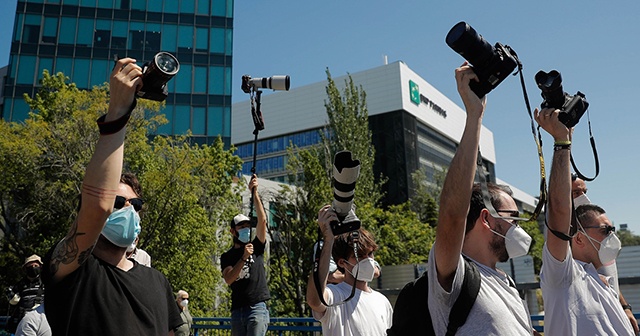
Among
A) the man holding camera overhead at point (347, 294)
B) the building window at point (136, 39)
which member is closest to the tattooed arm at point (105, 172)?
the man holding camera overhead at point (347, 294)

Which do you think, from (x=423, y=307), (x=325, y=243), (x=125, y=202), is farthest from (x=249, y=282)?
(x=423, y=307)

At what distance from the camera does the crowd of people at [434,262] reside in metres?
2.05

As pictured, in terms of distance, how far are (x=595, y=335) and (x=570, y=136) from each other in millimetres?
1220

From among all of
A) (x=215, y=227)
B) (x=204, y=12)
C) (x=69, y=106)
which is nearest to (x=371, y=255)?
(x=215, y=227)

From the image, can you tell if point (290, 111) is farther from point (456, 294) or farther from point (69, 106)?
point (456, 294)

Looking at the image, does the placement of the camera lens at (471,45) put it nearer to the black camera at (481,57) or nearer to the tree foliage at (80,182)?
the black camera at (481,57)

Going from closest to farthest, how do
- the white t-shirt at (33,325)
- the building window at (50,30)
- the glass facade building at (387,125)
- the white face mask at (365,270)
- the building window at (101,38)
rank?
1. the white face mask at (365,270)
2. the white t-shirt at (33,325)
3. the building window at (50,30)
4. the building window at (101,38)
5. the glass facade building at (387,125)

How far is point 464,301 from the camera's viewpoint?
2.19 m

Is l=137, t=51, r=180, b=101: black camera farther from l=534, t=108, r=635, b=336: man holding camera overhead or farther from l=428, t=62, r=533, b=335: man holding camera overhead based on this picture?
l=534, t=108, r=635, b=336: man holding camera overhead

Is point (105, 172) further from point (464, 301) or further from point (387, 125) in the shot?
point (387, 125)

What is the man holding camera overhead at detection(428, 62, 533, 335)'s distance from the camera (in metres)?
2.09

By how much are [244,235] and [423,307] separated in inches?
170

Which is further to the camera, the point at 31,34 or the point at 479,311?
the point at 31,34

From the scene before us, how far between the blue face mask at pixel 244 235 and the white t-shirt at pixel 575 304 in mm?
3785
